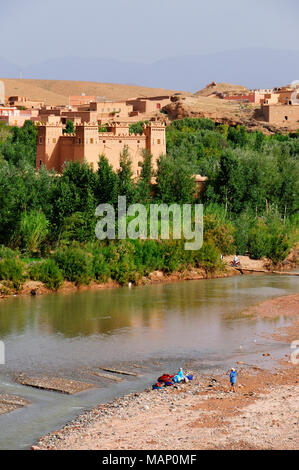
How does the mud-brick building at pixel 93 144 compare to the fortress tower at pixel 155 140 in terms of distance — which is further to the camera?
the fortress tower at pixel 155 140

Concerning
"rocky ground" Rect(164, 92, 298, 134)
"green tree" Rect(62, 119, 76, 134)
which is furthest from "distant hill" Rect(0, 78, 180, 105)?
"green tree" Rect(62, 119, 76, 134)

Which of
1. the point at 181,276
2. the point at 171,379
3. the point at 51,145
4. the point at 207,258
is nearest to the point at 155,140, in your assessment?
the point at 51,145

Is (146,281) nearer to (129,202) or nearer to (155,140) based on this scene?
(129,202)

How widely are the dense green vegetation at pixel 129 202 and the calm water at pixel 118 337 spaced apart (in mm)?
1049

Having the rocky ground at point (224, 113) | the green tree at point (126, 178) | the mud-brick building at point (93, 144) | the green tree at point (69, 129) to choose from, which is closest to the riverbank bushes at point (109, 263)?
the green tree at point (126, 178)

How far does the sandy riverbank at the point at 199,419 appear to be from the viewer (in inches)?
460

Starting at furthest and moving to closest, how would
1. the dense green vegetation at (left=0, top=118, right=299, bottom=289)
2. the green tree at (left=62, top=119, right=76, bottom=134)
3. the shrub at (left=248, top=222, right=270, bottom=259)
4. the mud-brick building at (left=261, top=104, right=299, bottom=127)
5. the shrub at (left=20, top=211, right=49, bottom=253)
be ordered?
1. the mud-brick building at (left=261, top=104, right=299, bottom=127)
2. the green tree at (left=62, top=119, right=76, bottom=134)
3. the shrub at (left=248, top=222, right=270, bottom=259)
4. the shrub at (left=20, top=211, right=49, bottom=253)
5. the dense green vegetation at (left=0, top=118, right=299, bottom=289)

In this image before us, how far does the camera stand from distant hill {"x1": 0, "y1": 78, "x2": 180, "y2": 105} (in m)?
84.5

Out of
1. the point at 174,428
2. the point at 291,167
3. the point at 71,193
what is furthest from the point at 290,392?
the point at 291,167

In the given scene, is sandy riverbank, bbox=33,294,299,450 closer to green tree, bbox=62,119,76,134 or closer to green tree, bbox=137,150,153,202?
green tree, bbox=137,150,153,202

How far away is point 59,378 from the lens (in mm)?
15016

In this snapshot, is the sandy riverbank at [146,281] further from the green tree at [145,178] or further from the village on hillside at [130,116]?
the village on hillside at [130,116]

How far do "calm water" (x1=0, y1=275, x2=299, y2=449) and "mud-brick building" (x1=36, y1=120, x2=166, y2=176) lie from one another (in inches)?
307

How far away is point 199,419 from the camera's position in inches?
496
